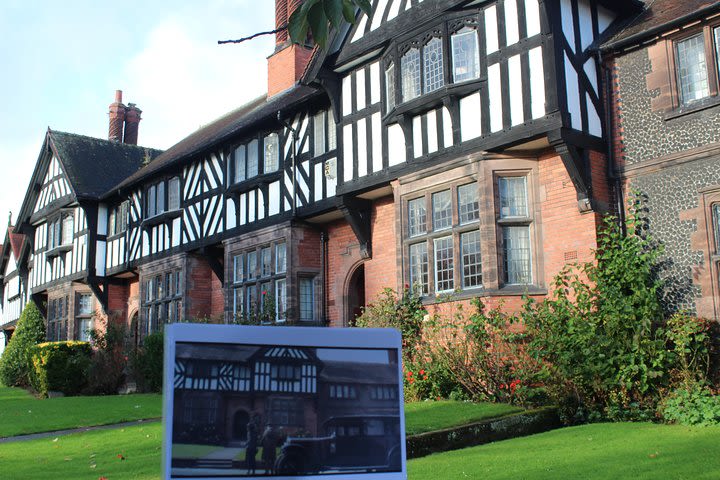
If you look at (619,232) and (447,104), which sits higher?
(447,104)

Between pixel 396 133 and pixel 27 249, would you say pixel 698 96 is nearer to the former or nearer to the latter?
pixel 396 133

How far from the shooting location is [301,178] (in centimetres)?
1794

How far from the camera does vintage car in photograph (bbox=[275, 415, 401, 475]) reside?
3.76 m

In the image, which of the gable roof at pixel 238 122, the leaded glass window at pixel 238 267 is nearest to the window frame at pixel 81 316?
the gable roof at pixel 238 122

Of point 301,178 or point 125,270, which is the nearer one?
point 301,178

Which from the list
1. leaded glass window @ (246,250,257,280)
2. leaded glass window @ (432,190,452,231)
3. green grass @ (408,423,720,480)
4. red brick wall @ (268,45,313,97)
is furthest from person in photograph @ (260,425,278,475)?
red brick wall @ (268,45,313,97)

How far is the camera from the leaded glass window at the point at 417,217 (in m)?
14.3

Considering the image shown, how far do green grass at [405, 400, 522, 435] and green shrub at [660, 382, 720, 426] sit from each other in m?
2.00

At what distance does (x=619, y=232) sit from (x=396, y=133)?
4644mm

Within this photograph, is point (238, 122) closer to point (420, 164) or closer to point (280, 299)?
point (280, 299)

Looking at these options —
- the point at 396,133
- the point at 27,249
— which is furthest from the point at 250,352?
the point at 27,249

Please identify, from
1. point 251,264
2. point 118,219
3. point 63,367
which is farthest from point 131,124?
point 251,264

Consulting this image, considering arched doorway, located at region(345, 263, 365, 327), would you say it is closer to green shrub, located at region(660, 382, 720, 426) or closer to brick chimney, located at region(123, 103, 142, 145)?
green shrub, located at region(660, 382, 720, 426)

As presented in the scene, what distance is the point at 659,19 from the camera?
12.6 m
